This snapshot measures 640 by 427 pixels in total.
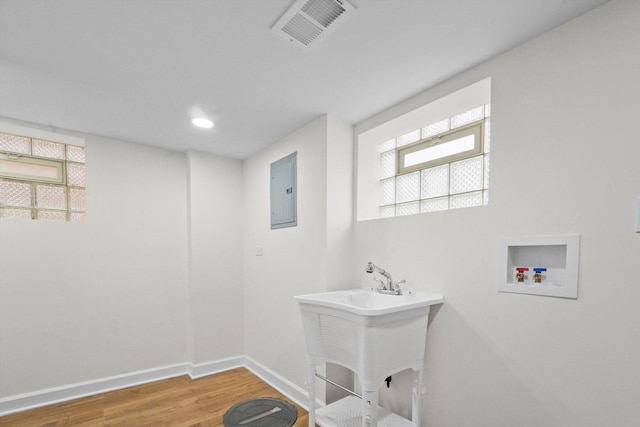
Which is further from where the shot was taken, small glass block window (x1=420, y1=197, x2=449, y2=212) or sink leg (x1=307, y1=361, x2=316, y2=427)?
small glass block window (x1=420, y1=197, x2=449, y2=212)

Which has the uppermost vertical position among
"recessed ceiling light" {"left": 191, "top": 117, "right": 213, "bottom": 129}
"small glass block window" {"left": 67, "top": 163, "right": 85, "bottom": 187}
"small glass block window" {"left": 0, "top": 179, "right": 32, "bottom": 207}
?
"recessed ceiling light" {"left": 191, "top": 117, "right": 213, "bottom": 129}

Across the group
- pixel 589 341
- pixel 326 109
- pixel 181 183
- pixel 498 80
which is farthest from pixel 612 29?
pixel 181 183

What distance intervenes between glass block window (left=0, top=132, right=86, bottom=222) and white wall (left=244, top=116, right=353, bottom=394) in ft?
4.66

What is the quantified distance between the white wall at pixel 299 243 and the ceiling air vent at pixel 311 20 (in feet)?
2.56

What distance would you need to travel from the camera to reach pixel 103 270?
8.09 feet

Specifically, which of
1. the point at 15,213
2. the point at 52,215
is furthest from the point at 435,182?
the point at 15,213

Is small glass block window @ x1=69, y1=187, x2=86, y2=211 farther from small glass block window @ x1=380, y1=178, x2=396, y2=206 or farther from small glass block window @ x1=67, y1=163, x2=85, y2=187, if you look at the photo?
small glass block window @ x1=380, y1=178, x2=396, y2=206

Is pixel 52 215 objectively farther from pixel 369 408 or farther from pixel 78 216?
pixel 369 408

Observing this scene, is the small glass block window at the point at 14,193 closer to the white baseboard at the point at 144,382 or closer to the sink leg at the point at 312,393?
the white baseboard at the point at 144,382

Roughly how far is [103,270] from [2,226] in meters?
0.69

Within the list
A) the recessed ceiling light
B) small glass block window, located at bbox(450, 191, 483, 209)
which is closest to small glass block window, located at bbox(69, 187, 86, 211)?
the recessed ceiling light

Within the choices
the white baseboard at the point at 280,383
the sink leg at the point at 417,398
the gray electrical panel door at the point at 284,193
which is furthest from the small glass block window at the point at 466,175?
the white baseboard at the point at 280,383

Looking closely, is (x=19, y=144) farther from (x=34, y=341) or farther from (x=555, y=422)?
(x=555, y=422)

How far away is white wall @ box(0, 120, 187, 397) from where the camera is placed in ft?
7.04
